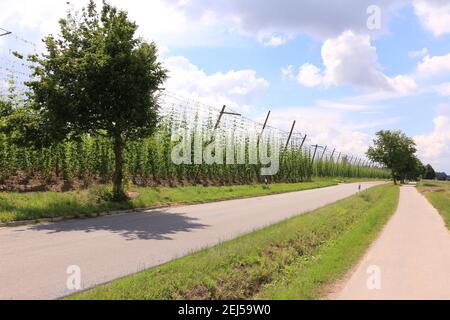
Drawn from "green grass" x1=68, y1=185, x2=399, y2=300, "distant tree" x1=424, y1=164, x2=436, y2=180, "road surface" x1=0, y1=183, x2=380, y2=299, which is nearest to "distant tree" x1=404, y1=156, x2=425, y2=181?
"distant tree" x1=424, y1=164, x2=436, y2=180

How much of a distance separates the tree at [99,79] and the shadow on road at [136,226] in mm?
3866

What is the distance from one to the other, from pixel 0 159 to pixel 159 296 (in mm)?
16288

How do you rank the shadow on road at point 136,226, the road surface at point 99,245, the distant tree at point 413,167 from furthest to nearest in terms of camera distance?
the distant tree at point 413,167
the shadow on road at point 136,226
the road surface at point 99,245

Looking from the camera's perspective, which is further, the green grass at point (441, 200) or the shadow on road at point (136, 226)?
the green grass at point (441, 200)

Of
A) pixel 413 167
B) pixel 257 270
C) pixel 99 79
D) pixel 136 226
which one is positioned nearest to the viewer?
pixel 257 270

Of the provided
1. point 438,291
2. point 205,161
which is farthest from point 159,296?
point 205,161

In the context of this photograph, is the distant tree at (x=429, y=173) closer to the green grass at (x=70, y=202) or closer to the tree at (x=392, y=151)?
the tree at (x=392, y=151)

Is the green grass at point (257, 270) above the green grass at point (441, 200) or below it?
above

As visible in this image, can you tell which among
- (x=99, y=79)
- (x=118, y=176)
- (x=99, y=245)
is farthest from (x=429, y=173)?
(x=99, y=245)

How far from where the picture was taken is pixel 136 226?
541 inches

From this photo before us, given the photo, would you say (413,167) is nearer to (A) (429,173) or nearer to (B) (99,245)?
(B) (99,245)

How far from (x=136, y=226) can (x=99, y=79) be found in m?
6.11

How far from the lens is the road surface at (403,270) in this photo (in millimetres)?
7051

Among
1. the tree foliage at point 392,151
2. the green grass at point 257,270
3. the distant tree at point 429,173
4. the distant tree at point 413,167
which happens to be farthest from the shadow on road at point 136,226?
the distant tree at point 429,173
